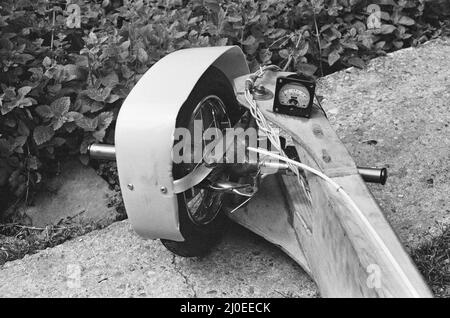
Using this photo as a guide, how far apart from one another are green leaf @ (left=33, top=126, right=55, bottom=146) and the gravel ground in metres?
0.50

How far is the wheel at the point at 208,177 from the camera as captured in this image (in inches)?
95.7

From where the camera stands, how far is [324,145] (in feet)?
7.77

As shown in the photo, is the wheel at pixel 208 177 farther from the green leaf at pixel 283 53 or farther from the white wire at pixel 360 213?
the green leaf at pixel 283 53

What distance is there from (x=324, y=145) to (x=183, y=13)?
1696 millimetres

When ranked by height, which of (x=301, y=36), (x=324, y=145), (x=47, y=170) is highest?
(x=324, y=145)

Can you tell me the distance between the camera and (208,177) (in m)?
2.47

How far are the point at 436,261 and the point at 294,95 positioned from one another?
0.88 m

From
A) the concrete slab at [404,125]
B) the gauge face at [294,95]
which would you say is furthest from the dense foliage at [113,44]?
the gauge face at [294,95]

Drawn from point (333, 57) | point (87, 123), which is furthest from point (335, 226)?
point (333, 57)

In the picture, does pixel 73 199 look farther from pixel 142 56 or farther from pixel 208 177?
pixel 208 177

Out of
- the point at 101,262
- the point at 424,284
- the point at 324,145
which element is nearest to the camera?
the point at 424,284

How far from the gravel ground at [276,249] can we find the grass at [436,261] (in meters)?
0.05
